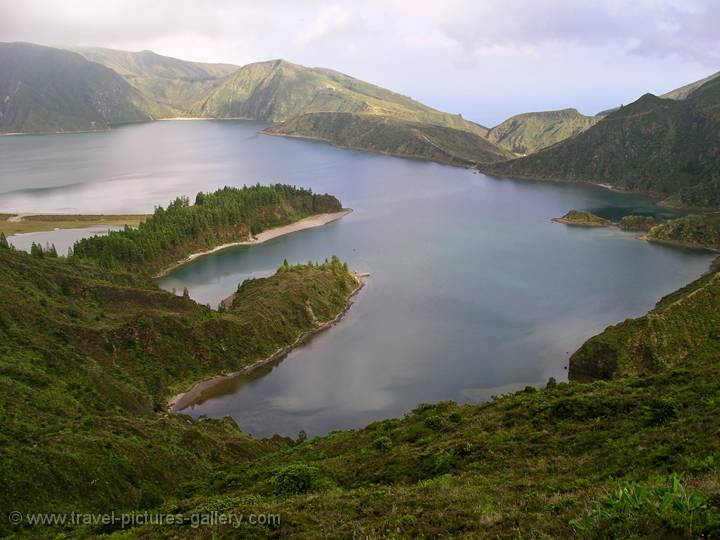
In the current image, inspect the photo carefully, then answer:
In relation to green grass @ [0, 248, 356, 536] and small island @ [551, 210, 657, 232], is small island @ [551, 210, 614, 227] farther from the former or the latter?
green grass @ [0, 248, 356, 536]

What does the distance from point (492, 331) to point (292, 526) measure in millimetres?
69386

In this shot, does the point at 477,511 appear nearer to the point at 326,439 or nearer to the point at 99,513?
the point at 99,513

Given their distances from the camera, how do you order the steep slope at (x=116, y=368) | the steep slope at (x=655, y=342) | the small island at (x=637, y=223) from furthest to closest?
the small island at (x=637, y=223), the steep slope at (x=655, y=342), the steep slope at (x=116, y=368)

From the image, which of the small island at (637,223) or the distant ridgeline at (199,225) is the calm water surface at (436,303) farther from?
the small island at (637,223)

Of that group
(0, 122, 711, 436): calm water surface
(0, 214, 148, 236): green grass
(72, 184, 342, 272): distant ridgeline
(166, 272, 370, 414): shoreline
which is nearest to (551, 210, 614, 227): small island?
(0, 122, 711, 436): calm water surface

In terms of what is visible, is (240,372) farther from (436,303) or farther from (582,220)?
(582,220)

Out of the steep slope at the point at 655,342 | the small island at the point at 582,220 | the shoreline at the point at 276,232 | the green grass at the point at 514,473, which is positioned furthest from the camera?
the small island at the point at 582,220

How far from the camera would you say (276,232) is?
539 ft

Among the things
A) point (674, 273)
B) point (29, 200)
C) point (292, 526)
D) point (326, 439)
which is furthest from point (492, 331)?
point (29, 200)

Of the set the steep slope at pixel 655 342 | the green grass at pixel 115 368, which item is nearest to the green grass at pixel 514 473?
A: the green grass at pixel 115 368

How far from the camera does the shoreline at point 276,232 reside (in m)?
132

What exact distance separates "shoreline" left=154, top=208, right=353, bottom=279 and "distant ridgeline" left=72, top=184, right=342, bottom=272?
1.24m

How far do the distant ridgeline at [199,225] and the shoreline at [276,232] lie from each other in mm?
1237

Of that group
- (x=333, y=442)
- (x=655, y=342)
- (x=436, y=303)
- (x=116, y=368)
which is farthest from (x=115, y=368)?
(x=655, y=342)
